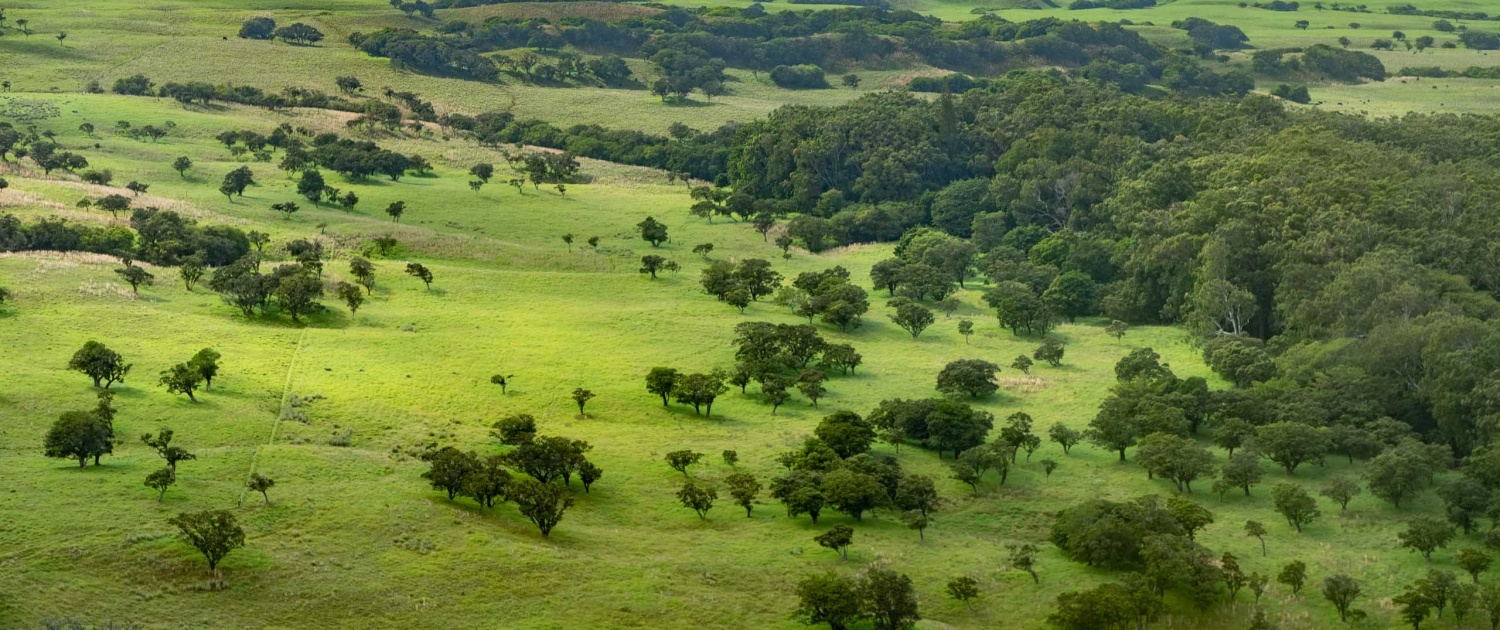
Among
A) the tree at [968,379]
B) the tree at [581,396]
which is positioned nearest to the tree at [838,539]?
the tree at [581,396]

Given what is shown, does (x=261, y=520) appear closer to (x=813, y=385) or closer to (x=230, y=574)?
(x=230, y=574)

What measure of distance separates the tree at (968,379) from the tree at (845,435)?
1129 cm

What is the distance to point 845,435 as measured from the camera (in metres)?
77.0

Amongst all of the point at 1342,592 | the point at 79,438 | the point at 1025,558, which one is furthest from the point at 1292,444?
the point at 79,438

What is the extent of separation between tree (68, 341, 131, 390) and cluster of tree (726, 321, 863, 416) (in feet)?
111

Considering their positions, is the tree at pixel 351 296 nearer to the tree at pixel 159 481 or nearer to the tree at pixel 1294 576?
the tree at pixel 159 481

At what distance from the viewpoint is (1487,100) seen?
565 ft

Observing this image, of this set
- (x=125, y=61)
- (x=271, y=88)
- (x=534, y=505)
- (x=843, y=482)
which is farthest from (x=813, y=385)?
(x=125, y=61)

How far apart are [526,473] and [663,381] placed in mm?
14802

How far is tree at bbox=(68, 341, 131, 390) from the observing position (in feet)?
249

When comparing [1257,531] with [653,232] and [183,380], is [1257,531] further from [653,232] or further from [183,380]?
[653,232]

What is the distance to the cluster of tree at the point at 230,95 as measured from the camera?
545ft

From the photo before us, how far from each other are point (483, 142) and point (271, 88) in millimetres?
30717

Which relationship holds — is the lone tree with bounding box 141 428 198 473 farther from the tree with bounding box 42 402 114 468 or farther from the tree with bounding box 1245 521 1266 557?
the tree with bounding box 1245 521 1266 557
